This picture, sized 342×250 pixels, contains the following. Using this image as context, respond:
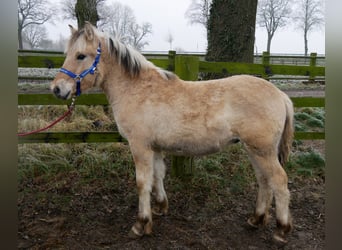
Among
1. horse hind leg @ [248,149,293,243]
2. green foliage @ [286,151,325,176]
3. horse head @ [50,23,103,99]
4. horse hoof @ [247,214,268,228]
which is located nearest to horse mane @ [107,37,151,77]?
horse head @ [50,23,103,99]

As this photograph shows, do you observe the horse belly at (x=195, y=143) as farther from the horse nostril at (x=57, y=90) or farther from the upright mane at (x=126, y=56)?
the horse nostril at (x=57, y=90)

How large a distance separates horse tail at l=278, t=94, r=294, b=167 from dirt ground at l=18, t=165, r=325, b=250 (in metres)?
0.93

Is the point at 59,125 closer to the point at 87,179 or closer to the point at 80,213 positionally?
the point at 87,179

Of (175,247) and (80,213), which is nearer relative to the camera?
(175,247)

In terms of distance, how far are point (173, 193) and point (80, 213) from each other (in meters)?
1.25

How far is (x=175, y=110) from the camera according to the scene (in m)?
3.01

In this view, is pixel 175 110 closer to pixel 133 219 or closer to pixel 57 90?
pixel 57 90

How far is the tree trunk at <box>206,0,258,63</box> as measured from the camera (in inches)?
181

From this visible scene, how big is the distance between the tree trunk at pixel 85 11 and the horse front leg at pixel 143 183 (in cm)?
414

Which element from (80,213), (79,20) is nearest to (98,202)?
(80,213)

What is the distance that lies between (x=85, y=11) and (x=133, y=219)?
461 cm

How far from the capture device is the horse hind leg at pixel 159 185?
11.3 ft

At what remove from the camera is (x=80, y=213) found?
3.55m
